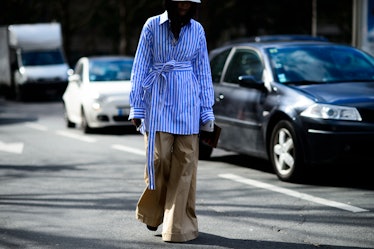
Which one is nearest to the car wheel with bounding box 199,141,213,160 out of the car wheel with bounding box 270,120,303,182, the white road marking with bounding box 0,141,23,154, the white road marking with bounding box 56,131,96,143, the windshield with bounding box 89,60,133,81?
the car wheel with bounding box 270,120,303,182

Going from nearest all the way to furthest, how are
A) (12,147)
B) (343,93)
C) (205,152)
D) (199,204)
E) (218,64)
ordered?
(199,204) → (343,93) → (218,64) → (205,152) → (12,147)

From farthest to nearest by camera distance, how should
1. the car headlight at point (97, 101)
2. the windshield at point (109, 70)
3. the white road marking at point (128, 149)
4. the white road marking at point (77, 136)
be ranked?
the windshield at point (109, 70), the car headlight at point (97, 101), the white road marking at point (77, 136), the white road marking at point (128, 149)

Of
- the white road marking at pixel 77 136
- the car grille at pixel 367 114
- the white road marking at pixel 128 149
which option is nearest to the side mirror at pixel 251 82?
the car grille at pixel 367 114

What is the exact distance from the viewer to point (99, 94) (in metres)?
16.2

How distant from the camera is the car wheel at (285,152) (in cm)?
900

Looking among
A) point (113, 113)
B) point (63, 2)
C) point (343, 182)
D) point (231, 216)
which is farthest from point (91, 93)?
point (63, 2)

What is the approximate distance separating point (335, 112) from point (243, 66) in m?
2.15

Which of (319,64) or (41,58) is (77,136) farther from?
(41,58)

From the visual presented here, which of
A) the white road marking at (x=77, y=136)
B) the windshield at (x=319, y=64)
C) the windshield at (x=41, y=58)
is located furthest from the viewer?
the windshield at (x=41, y=58)

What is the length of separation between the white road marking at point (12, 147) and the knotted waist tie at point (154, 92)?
23.7 feet

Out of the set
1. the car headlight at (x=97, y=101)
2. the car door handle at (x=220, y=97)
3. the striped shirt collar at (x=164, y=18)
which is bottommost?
the car headlight at (x=97, y=101)

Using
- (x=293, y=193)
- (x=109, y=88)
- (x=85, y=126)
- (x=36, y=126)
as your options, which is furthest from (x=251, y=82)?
(x=36, y=126)

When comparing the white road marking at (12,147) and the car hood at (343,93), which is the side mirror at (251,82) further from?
the white road marking at (12,147)

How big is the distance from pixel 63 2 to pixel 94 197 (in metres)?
38.6
